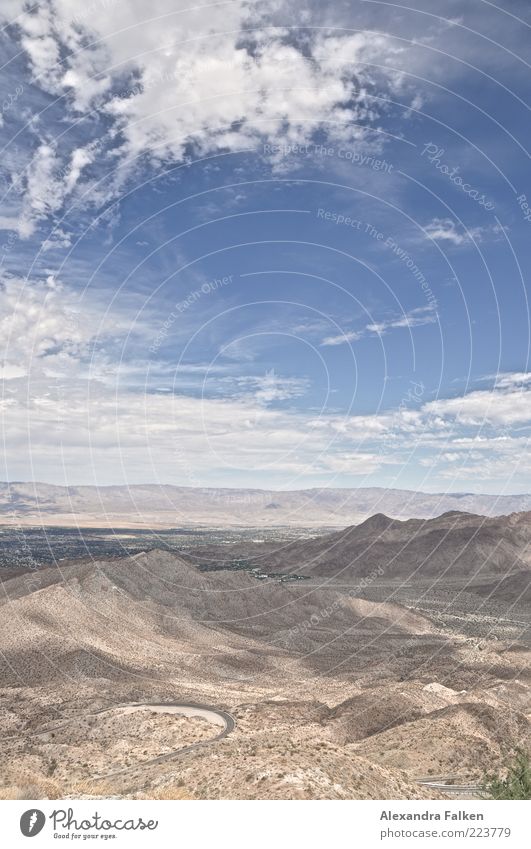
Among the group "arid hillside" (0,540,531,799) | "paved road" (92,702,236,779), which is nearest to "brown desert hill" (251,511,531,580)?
"arid hillside" (0,540,531,799)

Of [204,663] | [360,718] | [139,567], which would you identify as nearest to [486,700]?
[360,718]

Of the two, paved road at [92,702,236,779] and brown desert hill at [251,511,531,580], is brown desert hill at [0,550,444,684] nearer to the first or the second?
paved road at [92,702,236,779]

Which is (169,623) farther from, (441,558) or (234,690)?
(441,558)

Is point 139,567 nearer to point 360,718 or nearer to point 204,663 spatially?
point 204,663

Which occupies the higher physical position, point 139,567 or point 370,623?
point 139,567

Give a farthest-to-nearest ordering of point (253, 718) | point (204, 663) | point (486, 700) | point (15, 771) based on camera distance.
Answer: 1. point (204, 663)
2. point (486, 700)
3. point (253, 718)
4. point (15, 771)

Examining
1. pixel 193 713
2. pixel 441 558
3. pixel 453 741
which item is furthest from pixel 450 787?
pixel 441 558

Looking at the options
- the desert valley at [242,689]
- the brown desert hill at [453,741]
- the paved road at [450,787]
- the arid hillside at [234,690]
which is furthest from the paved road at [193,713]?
the paved road at [450,787]

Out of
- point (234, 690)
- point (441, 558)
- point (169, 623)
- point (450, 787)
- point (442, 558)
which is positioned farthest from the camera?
point (441, 558)

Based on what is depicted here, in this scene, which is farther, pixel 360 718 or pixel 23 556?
pixel 23 556
